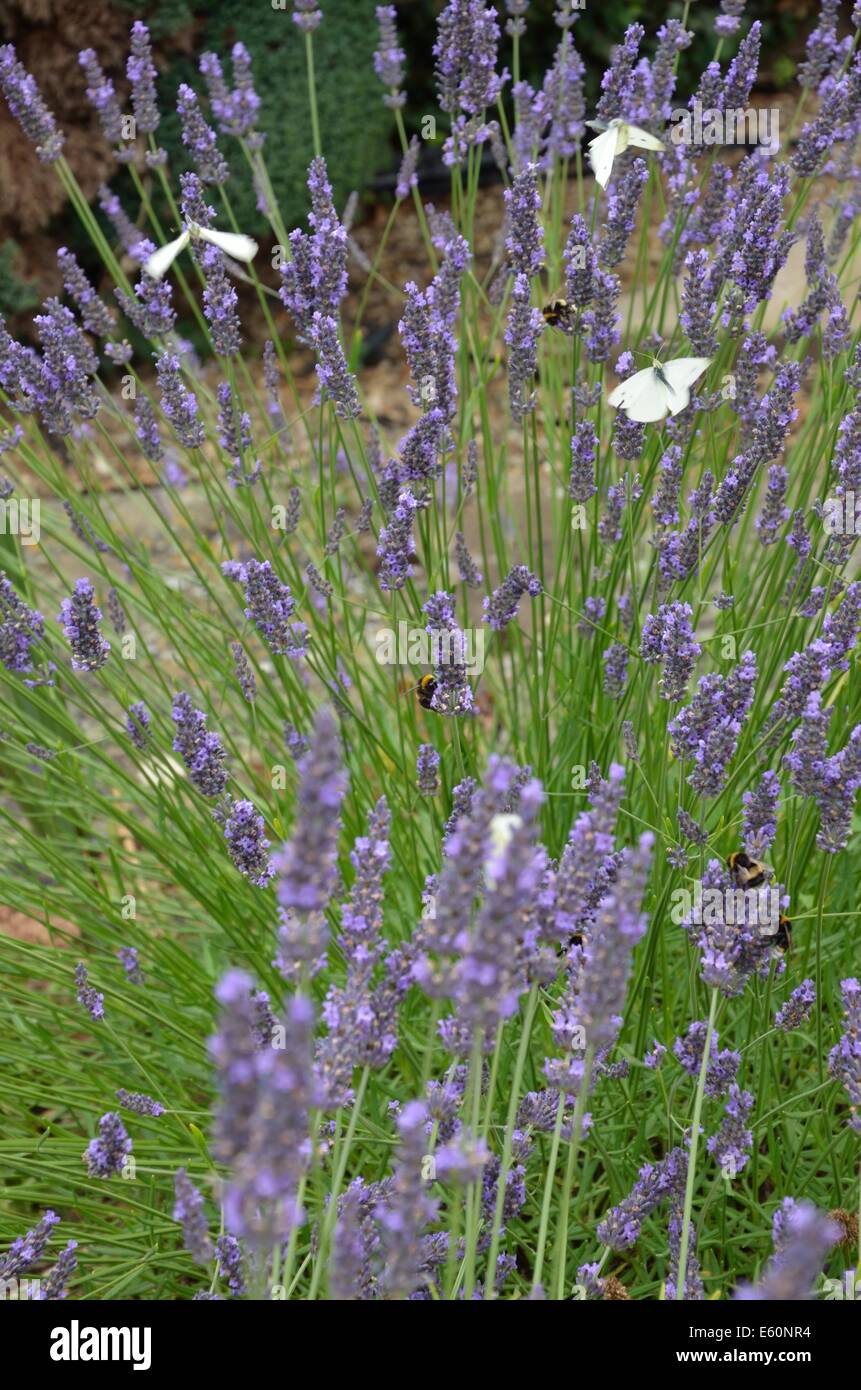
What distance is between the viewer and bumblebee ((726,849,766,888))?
1558 millimetres

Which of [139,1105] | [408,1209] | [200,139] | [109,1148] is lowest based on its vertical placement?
[408,1209]

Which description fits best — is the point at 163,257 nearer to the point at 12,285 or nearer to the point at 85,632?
the point at 85,632

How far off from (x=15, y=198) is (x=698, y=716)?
15.2ft

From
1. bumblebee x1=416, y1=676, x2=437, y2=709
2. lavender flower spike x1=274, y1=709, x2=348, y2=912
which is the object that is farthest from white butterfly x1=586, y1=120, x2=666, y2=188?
lavender flower spike x1=274, y1=709, x2=348, y2=912

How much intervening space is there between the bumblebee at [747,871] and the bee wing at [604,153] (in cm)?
116

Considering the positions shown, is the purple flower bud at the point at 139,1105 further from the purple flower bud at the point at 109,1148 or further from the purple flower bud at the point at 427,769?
the purple flower bud at the point at 427,769

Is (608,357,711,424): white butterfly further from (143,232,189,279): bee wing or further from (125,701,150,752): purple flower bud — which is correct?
(125,701,150,752): purple flower bud

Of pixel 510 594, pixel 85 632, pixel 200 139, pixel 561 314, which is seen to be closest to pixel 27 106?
pixel 200 139

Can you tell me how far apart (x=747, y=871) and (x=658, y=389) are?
2.56 ft

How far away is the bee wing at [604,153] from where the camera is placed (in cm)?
211

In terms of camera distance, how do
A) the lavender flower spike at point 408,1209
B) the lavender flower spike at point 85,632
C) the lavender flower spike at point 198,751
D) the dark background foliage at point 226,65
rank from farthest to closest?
the dark background foliage at point 226,65 → the lavender flower spike at point 85,632 → the lavender flower spike at point 198,751 → the lavender flower spike at point 408,1209

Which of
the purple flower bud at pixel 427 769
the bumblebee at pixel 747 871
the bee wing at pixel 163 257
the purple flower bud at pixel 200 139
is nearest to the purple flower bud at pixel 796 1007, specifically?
the bumblebee at pixel 747 871

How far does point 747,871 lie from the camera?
1573 millimetres
